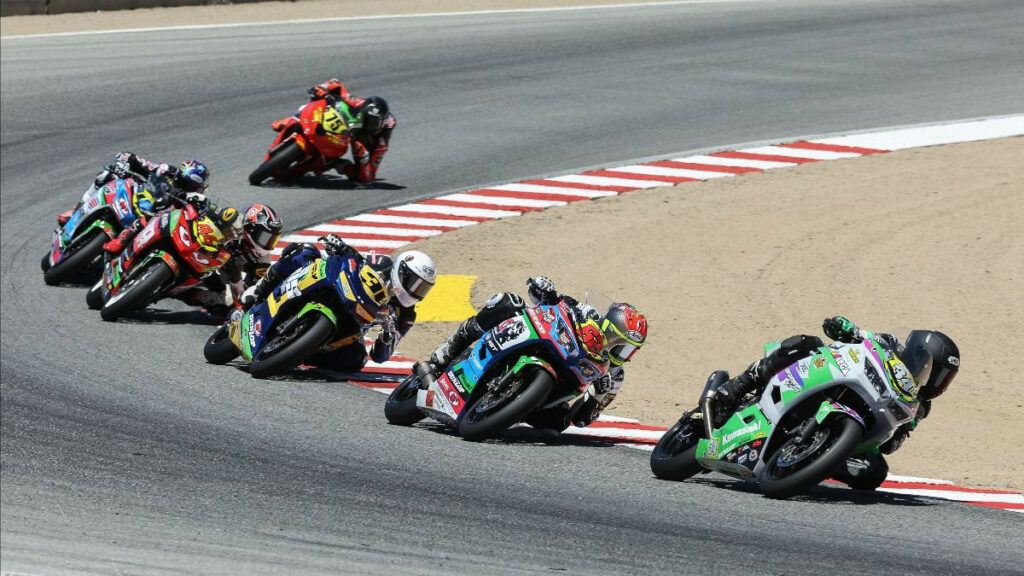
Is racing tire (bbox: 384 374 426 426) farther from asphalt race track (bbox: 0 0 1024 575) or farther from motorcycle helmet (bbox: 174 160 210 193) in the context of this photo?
motorcycle helmet (bbox: 174 160 210 193)

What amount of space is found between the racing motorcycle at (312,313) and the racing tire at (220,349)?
423mm

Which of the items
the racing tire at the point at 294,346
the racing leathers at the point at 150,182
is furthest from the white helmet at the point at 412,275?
the racing leathers at the point at 150,182

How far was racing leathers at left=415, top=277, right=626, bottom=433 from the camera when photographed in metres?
12.4

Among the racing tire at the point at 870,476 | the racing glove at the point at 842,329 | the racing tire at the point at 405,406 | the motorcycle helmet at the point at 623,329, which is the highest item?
the racing glove at the point at 842,329

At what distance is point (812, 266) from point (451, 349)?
7504 millimetres

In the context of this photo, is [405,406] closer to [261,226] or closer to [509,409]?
[509,409]

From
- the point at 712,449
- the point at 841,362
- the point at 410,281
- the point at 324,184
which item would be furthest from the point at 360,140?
the point at 841,362

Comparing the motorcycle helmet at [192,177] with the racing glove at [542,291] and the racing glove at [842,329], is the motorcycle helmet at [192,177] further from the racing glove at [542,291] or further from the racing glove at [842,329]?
the racing glove at [842,329]

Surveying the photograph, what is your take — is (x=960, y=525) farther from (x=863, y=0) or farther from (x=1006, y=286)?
(x=863, y=0)

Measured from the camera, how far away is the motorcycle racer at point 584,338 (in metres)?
12.2

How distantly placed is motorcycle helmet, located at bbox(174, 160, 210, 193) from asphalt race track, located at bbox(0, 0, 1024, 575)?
144 centimetres

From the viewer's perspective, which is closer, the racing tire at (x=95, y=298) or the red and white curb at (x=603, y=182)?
the racing tire at (x=95, y=298)

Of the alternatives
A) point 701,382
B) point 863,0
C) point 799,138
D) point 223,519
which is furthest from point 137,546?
point 863,0

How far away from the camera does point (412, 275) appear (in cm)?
1345
